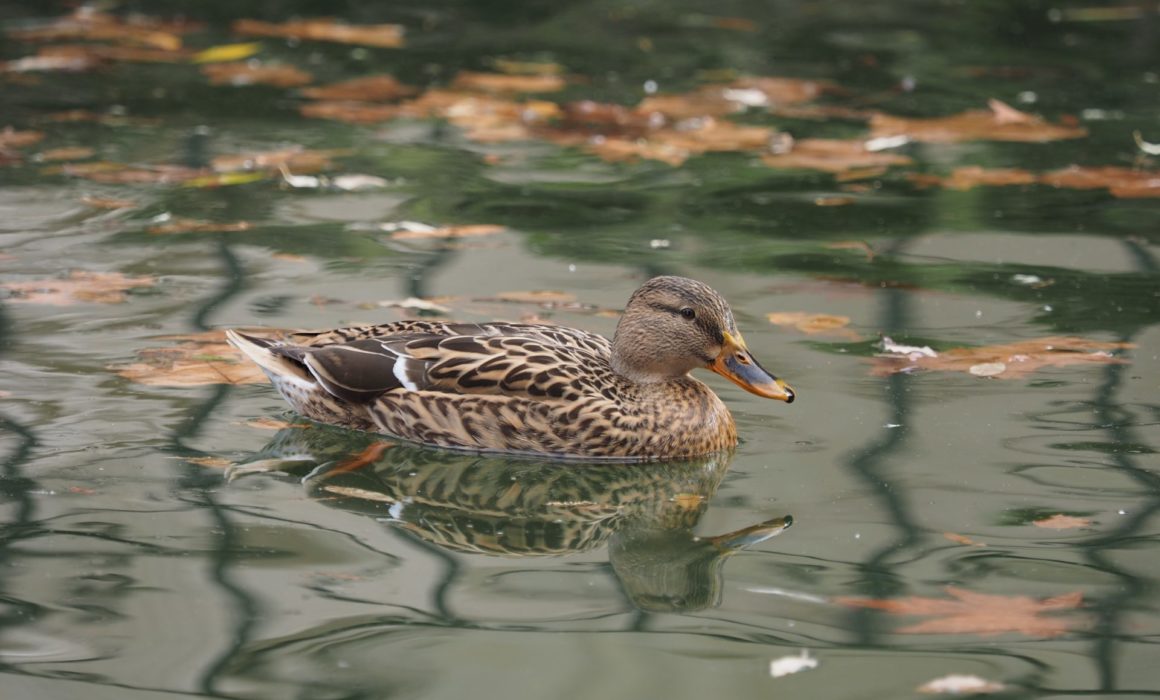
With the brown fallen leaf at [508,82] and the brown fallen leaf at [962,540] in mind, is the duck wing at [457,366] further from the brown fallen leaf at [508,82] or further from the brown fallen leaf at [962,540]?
the brown fallen leaf at [508,82]

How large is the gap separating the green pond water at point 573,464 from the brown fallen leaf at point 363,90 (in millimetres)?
340

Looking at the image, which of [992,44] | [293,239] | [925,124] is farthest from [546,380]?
[992,44]

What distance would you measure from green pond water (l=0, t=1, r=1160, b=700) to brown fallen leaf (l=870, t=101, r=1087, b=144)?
12 cm

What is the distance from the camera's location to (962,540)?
502 cm

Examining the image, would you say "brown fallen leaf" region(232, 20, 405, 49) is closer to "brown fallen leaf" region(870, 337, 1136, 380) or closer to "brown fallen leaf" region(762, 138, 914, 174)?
"brown fallen leaf" region(762, 138, 914, 174)

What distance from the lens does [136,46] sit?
11680 mm

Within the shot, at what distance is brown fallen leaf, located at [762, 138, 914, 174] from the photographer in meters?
9.37

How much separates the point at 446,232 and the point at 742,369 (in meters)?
2.60

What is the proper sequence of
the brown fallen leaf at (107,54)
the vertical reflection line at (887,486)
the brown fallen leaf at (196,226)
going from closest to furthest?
the vertical reflection line at (887,486)
the brown fallen leaf at (196,226)
the brown fallen leaf at (107,54)

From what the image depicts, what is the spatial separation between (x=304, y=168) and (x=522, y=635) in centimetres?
506

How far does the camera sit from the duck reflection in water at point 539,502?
4965 mm

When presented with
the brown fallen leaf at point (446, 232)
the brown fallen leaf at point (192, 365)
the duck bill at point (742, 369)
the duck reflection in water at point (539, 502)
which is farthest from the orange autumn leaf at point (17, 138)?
the duck bill at point (742, 369)

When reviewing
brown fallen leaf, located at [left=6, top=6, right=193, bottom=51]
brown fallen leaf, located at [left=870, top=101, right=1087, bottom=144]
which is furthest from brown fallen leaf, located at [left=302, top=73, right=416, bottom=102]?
brown fallen leaf, located at [left=870, top=101, right=1087, bottom=144]

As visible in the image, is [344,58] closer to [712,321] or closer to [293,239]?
[293,239]
